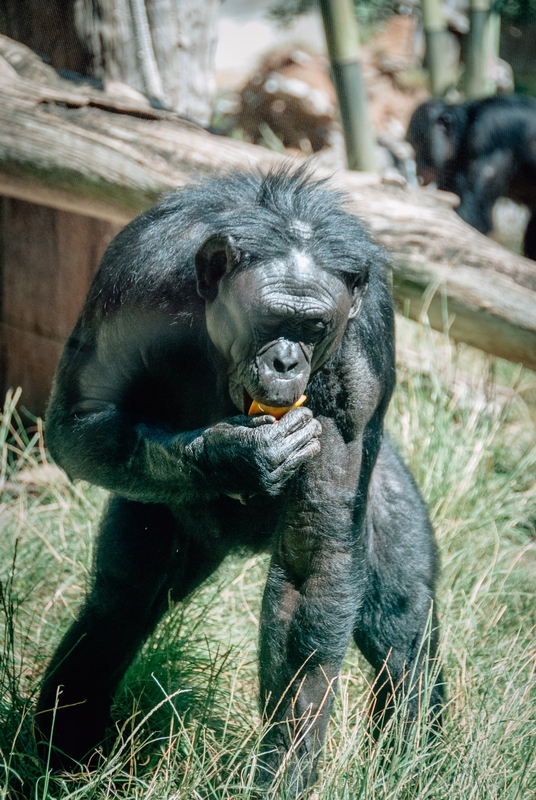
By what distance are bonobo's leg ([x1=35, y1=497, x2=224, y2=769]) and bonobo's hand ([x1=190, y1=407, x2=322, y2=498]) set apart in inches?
28.0

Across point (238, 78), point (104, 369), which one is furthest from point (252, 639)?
point (238, 78)

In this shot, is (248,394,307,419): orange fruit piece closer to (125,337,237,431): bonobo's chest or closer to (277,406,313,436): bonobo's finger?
(277,406,313,436): bonobo's finger

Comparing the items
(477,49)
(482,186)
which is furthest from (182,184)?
(477,49)

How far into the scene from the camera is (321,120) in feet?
36.4

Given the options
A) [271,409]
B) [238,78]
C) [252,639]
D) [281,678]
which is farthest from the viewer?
[238,78]

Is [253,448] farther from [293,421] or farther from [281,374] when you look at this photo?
[281,374]

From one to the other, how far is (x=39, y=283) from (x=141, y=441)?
3530 mm

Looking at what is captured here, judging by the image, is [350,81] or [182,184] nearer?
[182,184]

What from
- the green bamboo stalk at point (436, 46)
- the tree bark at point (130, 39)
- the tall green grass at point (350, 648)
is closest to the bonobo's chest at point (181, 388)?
the tall green grass at point (350, 648)

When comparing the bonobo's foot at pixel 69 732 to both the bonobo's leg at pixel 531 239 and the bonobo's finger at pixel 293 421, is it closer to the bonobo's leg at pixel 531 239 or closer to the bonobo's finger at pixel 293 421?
the bonobo's finger at pixel 293 421

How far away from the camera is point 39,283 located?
5.98 metres

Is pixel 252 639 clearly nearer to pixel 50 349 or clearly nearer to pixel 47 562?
pixel 47 562

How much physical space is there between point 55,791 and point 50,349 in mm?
3754

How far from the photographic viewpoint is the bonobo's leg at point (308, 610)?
2854mm
